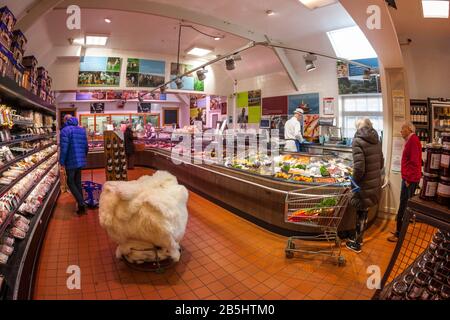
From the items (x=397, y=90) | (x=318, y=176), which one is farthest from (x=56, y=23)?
(x=397, y=90)

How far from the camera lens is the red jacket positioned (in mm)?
3943

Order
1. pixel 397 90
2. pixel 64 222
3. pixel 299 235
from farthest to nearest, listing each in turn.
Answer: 1. pixel 397 90
2. pixel 64 222
3. pixel 299 235

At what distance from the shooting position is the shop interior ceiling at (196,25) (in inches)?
227

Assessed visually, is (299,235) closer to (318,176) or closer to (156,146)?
(318,176)

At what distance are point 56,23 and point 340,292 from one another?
8.11 meters

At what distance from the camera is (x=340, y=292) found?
2695 mm

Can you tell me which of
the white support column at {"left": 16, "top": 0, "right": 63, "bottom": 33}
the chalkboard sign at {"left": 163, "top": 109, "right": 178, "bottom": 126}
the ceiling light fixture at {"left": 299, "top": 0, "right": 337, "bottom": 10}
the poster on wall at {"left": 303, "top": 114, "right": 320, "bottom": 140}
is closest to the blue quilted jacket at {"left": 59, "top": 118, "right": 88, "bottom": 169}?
the white support column at {"left": 16, "top": 0, "right": 63, "bottom": 33}

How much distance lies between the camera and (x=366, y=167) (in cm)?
350

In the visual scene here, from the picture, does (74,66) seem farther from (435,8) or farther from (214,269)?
(435,8)

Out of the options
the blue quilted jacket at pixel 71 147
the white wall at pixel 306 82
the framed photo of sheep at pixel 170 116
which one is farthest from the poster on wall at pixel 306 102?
the framed photo of sheep at pixel 170 116

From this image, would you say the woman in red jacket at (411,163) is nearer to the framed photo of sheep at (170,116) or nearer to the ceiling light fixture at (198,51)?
the ceiling light fixture at (198,51)

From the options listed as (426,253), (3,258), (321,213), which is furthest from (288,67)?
(3,258)

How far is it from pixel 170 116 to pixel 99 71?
642cm

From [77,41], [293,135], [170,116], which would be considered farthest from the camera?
[170,116]
